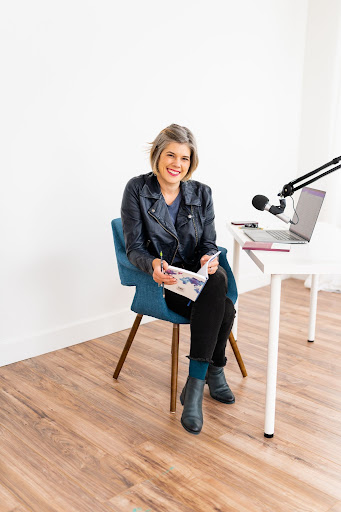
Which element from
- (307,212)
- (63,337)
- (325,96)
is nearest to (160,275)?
(307,212)

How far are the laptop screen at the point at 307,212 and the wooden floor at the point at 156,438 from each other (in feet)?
2.31

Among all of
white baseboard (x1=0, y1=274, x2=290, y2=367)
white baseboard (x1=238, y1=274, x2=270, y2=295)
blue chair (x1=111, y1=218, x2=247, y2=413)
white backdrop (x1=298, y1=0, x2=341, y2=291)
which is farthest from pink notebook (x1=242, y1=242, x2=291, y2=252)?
white backdrop (x1=298, y1=0, x2=341, y2=291)

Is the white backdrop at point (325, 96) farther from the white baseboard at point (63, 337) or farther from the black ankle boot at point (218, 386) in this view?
the black ankle boot at point (218, 386)

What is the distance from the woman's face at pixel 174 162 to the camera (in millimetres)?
2148

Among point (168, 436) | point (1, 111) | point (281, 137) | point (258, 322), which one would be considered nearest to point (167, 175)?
Answer: point (1, 111)

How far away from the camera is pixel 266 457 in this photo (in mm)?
1865

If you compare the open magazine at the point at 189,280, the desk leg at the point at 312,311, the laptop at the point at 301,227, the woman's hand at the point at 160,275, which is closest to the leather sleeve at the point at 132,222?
the woman's hand at the point at 160,275

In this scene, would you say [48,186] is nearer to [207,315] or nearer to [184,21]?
[207,315]

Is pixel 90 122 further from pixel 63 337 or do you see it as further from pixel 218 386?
pixel 218 386

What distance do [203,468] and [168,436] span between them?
0.23 meters

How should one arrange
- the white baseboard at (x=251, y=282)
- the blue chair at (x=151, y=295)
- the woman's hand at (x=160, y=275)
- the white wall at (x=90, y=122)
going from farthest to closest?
the white baseboard at (x=251, y=282)
the white wall at (x=90, y=122)
the blue chair at (x=151, y=295)
the woman's hand at (x=160, y=275)

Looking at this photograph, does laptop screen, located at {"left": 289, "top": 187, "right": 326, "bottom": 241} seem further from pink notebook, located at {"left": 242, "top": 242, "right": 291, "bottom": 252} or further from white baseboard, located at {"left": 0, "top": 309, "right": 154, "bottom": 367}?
white baseboard, located at {"left": 0, "top": 309, "right": 154, "bottom": 367}

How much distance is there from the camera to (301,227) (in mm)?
2342

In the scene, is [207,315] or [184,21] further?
[184,21]
